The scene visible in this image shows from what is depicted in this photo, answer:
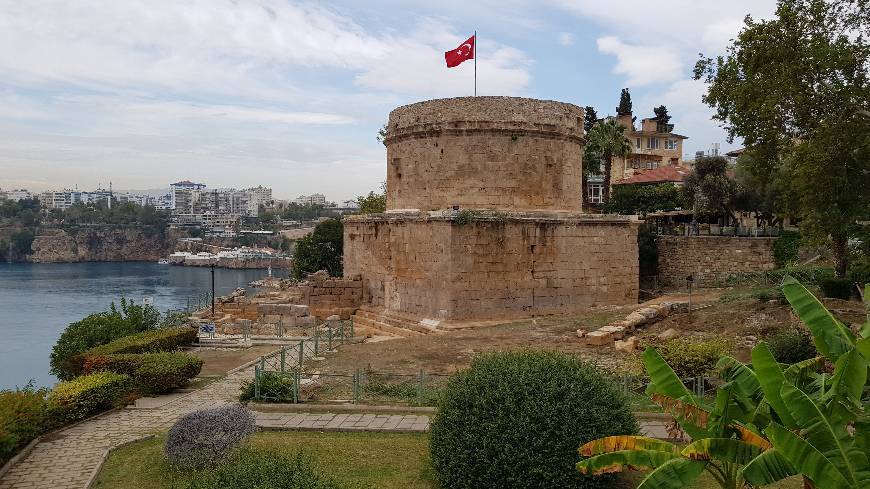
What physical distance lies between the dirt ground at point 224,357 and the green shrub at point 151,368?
61.9 inches

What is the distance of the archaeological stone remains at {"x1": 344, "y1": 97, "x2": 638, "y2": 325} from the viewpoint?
21609 millimetres

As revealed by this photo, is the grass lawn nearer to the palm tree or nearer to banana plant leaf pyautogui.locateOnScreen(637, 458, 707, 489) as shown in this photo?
banana plant leaf pyautogui.locateOnScreen(637, 458, 707, 489)

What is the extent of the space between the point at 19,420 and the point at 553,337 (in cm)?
1246

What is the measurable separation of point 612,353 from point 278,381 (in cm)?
804

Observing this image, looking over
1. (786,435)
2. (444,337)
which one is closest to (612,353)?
(444,337)

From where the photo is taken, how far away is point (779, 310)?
58.1 ft

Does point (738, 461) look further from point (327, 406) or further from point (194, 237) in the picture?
point (194, 237)

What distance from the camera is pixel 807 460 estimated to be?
491cm

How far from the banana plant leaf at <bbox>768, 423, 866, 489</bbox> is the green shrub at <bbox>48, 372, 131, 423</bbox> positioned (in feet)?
38.2

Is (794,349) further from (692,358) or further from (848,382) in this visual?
(848,382)

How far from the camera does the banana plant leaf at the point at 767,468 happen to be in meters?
5.30

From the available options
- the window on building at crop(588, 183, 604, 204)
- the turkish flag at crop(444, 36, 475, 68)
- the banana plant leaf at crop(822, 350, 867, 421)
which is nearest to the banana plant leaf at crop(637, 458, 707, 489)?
the banana plant leaf at crop(822, 350, 867, 421)

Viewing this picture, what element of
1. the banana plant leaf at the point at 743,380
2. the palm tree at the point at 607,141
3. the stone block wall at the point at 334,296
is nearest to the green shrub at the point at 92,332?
the stone block wall at the point at 334,296

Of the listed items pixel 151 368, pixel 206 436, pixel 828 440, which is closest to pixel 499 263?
→ pixel 151 368
